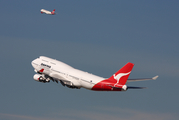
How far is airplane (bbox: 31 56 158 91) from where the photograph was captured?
113 m

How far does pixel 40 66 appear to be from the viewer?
132 meters

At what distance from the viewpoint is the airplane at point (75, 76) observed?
113 metres

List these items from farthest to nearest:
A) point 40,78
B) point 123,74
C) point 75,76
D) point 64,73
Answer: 1. point 40,78
2. point 64,73
3. point 75,76
4. point 123,74

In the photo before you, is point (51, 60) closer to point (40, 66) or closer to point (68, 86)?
point (40, 66)

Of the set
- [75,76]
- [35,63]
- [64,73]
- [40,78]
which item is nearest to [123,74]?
[75,76]

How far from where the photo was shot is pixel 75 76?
120688 millimetres

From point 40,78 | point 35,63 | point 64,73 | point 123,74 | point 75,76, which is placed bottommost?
point 123,74

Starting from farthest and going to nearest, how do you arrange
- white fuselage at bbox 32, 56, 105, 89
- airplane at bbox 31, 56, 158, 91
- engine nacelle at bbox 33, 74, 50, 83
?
engine nacelle at bbox 33, 74, 50, 83
white fuselage at bbox 32, 56, 105, 89
airplane at bbox 31, 56, 158, 91

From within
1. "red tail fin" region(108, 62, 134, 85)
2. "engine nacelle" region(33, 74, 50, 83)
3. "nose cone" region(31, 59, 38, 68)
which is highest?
"nose cone" region(31, 59, 38, 68)

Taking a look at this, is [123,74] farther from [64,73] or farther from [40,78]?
[40,78]

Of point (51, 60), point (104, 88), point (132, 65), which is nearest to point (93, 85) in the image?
point (104, 88)

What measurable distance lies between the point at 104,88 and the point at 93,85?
3.64 metres

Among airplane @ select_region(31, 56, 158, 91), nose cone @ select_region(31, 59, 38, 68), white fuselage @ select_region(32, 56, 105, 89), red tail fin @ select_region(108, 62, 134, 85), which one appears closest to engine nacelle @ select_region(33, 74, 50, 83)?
airplane @ select_region(31, 56, 158, 91)

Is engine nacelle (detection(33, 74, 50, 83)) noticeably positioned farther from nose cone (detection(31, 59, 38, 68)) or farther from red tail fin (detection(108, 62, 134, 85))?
red tail fin (detection(108, 62, 134, 85))
